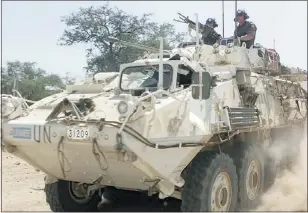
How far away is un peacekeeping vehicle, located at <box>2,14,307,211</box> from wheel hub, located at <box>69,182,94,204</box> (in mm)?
15

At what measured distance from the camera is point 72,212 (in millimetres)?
7098

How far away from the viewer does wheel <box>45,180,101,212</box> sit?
6996mm

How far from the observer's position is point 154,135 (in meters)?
5.27

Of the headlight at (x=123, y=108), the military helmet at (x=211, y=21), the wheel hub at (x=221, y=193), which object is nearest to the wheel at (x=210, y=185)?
the wheel hub at (x=221, y=193)

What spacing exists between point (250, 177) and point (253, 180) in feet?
0.54

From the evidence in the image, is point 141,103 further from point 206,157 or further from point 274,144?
point 274,144

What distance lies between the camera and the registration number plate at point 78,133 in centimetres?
520

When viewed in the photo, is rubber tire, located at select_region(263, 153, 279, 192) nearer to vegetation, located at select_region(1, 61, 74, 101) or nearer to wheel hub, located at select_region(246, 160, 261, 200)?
wheel hub, located at select_region(246, 160, 261, 200)

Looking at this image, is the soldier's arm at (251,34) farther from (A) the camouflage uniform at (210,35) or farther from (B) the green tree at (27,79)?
(B) the green tree at (27,79)

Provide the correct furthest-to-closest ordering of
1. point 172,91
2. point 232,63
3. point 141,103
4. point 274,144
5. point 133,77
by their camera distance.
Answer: point 274,144 → point 232,63 → point 133,77 → point 172,91 → point 141,103

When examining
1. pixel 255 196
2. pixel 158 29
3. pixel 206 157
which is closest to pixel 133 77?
pixel 206 157

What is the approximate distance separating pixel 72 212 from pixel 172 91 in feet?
7.91

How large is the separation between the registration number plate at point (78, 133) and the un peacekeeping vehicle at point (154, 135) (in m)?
0.01

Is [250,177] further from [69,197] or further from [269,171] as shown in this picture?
[69,197]
